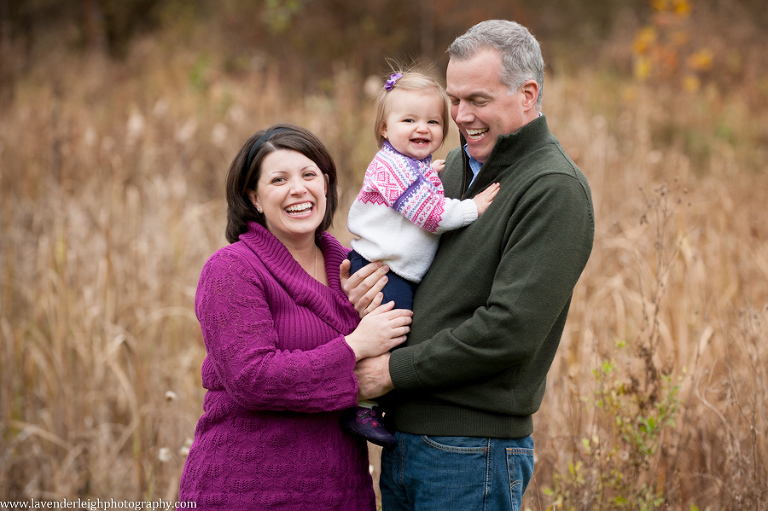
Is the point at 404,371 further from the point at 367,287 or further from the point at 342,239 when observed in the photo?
the point at 342,239

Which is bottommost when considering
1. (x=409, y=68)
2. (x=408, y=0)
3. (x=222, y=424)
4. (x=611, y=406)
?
(x=611, y=406)

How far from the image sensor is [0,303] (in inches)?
180

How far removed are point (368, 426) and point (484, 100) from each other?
1.14m

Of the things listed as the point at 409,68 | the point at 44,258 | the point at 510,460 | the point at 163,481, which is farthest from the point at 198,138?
the point at 510,460

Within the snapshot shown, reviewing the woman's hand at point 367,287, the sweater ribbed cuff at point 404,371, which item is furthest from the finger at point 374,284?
the sweater ribbed cuff at point 404,371

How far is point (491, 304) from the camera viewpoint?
2.13 m

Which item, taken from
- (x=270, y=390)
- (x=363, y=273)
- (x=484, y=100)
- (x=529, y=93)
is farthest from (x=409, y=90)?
(x=270, y=390)

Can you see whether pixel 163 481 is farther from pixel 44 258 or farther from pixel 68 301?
pixel 44 258

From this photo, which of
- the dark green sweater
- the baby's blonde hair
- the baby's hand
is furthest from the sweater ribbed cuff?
the baby's blonde hair

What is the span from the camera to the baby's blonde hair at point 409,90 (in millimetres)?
2477

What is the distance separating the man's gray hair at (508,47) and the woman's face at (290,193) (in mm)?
647

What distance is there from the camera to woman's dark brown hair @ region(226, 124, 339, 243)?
7.89ft

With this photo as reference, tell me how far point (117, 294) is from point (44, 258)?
702 millimetres

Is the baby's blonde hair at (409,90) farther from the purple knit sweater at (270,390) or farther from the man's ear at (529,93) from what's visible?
the purple knit sweater at (270,390)
